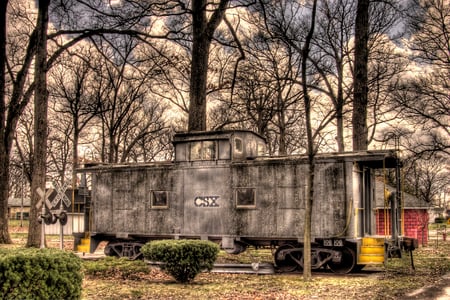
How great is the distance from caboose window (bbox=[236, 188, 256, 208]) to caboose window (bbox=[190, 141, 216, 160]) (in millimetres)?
1624

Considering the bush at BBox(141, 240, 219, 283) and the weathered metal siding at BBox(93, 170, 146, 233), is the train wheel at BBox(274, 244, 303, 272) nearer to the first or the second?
the bush at BBox(141, 240, 219, 283)

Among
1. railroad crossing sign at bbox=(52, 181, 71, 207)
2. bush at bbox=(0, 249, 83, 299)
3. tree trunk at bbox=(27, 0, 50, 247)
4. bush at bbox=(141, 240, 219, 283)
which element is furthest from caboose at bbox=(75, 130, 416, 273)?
bush at bbox=(0, 249, 83, 299)

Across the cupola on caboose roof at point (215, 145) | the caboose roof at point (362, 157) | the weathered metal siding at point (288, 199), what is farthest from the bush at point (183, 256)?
the cupola on caboose roof at point (215, 145)

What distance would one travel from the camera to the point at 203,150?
20.7 metres

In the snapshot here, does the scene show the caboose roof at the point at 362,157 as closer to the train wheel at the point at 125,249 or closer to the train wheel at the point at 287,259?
the train wheel at the point at 287,259

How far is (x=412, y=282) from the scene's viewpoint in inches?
616

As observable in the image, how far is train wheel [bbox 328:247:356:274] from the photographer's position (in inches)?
729

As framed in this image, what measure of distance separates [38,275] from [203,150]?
12.7 meters

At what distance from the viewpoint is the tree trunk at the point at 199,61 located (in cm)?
2292

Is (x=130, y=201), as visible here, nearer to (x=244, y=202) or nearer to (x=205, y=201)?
(x=205, y=201)

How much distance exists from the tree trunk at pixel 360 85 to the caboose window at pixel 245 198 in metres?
5.38

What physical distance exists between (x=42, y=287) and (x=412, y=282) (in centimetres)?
1083

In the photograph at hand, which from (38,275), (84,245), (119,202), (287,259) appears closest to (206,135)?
(119,202)

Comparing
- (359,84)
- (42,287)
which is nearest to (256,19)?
(359,84)
